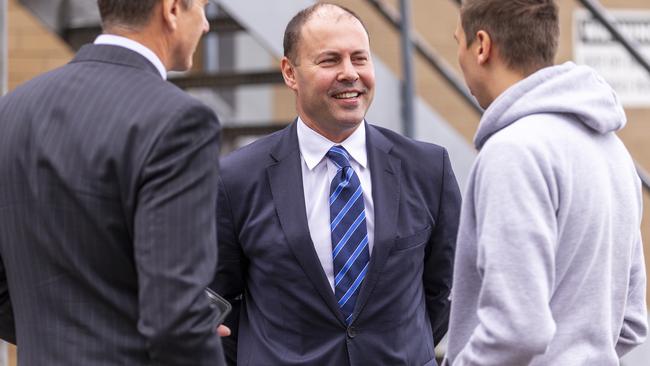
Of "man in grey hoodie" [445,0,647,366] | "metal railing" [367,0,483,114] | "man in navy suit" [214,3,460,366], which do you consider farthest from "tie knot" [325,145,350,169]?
"metal railing" [367,0,483,114]

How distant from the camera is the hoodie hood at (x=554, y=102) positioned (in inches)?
95.9

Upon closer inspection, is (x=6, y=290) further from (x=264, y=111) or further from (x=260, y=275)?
(x=264, y=111)

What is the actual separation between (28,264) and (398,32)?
3.36m

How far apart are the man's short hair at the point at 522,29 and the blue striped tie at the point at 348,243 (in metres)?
0.82

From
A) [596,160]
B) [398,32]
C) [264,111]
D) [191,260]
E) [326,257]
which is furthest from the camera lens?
[264,111]

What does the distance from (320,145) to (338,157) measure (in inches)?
2.4

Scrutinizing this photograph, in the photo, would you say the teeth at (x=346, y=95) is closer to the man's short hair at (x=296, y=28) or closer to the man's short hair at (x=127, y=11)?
the man's short hair at (x=296, y=28)

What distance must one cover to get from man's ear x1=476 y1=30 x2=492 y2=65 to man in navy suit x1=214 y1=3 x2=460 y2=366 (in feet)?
2.54

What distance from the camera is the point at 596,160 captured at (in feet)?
7.97

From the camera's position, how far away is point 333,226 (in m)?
3.17

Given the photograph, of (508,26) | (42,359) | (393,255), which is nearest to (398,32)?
(393,255)

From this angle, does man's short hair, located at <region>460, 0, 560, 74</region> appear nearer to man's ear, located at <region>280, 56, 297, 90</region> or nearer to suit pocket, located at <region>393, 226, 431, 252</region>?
suit pocket, located at <region>393, 226, 431, 252</region>

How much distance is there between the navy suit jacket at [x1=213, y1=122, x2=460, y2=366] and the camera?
312 centimetres

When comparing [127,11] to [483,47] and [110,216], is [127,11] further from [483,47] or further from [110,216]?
[483,47]
